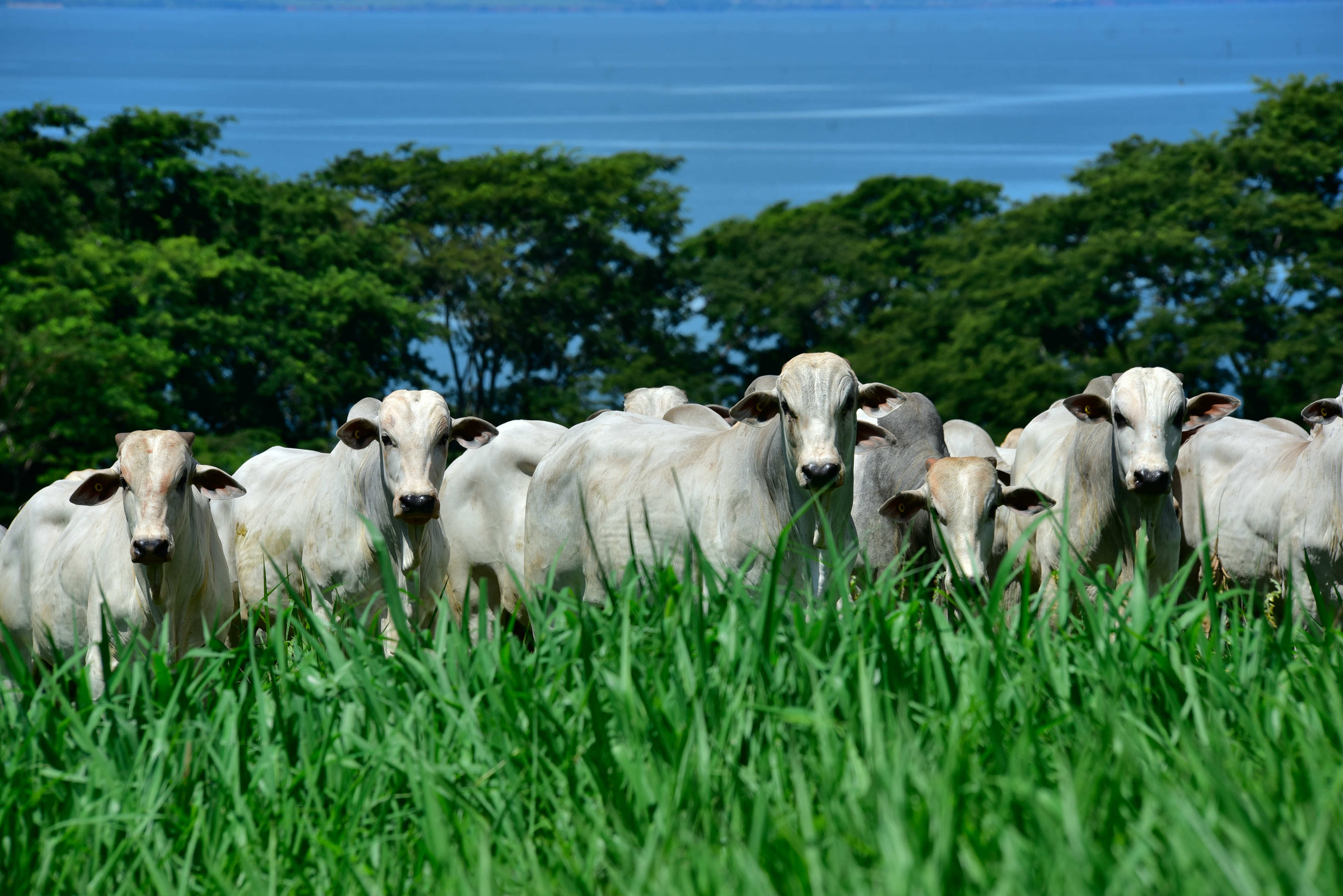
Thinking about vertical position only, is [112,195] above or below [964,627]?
above

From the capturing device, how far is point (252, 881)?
329 centimetres

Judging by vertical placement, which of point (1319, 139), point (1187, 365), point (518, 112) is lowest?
point (1187, 365)

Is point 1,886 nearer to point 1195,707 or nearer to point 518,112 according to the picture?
point 1195,707

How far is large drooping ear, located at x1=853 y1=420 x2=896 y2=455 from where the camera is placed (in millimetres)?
5957

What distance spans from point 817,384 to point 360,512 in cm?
212

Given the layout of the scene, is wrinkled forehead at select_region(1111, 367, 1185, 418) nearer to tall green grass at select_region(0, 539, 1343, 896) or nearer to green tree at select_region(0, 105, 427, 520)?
tall green grass at select_region(0, 539, 1343, 896)

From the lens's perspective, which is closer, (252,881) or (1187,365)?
(252,881)

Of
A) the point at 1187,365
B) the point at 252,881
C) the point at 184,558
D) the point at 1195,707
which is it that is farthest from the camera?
the point at 1187,365

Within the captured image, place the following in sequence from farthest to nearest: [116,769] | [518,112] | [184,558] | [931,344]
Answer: [518,112] → [931,344] → [184,558] → [116,769]

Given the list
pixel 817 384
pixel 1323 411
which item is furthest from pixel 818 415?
pixel 1323 411

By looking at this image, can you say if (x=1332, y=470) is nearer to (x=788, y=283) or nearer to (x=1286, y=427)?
(x=1286, y=427)

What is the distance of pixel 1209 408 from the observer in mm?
6594

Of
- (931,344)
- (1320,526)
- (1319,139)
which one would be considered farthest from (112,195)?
(1320,526)

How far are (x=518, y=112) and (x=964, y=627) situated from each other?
123939 millimetres
